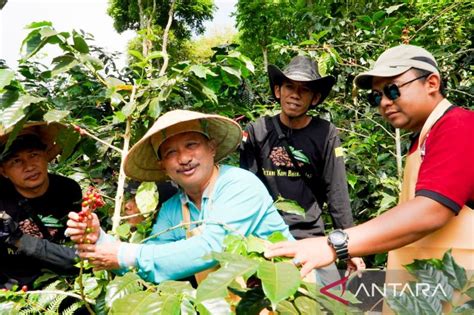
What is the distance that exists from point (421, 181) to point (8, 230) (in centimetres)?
154

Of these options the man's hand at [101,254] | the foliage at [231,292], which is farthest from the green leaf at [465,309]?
the man's hand at [101,254]

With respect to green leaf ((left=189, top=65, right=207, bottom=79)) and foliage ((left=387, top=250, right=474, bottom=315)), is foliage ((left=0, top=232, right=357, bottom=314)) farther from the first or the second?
green leaf ((left=189, top=65, right=207, bottom=79))

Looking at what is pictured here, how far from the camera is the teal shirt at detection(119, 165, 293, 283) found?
1.40 meters

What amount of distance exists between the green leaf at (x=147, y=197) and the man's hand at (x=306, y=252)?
30.9 inches

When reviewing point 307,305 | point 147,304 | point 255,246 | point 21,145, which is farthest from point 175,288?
point 21,145

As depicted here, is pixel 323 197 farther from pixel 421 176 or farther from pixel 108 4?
pixel 108 4

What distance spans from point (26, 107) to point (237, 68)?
2.76 ft

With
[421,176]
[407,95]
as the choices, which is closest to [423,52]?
[407,95]

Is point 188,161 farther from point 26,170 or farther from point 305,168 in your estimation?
point 305,168

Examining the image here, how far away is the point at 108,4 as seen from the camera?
58.7 ft

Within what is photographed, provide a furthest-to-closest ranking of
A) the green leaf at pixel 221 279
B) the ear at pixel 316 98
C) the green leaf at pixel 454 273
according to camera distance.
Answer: the ear at pixel 316 98
the green leaf at pixel 454 273
the green leaf at pixel 221 279

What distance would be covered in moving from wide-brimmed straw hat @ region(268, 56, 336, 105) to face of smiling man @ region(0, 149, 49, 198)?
137 cm

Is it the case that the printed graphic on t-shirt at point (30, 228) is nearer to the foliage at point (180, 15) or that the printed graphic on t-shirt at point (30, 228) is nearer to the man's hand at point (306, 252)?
the man's hand at point (306, 252)

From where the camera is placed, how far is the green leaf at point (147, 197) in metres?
1.79
